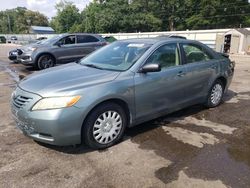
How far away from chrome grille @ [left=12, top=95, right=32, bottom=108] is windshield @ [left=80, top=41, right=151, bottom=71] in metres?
1.30

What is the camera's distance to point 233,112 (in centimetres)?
562

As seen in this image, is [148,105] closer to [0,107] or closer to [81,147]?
[81,147]

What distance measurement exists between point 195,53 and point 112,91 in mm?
2298

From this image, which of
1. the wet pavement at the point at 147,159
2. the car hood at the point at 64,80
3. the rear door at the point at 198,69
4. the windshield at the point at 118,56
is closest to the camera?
the wet pavement at the point at 147,159

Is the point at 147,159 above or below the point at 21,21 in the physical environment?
below

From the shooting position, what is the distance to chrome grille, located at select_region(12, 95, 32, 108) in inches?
138

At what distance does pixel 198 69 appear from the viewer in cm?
511

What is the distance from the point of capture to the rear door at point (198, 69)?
4965 mm

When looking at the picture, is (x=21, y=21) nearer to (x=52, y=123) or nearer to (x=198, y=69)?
(x=198, y=69)

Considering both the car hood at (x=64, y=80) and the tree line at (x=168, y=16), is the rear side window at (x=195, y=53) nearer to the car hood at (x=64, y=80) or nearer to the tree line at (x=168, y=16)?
the car hood at (x=64, y=80)

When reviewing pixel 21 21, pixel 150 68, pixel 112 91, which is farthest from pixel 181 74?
pixel 21 21

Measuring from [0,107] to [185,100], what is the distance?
12.7 feet

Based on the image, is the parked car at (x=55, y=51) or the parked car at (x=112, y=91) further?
the parked car at (x=55, y=51)

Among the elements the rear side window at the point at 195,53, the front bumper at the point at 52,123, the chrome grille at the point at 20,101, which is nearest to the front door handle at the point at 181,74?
the rear side window at the point at 195,53
